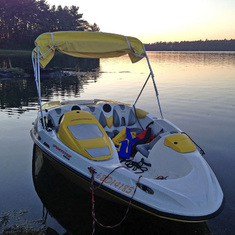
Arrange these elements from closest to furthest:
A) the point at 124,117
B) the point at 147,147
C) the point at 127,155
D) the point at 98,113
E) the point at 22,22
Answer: the point at 147,147 < the point at 127,155 < the point at 98,113 < the point at 124,117 < the point at 22,22

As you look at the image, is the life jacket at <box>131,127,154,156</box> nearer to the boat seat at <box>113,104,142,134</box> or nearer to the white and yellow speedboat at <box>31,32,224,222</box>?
the white and yellow speedboat at <box>31,32,224,222</box>

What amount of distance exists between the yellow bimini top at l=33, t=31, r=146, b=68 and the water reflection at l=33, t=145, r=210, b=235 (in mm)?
3156

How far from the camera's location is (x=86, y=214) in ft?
13.8

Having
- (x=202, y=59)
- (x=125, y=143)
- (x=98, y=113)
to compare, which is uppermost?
(x=202, y=59)

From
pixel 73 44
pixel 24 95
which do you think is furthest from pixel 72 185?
pixel 24 95

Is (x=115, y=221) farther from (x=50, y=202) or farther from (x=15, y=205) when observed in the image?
(x=15, y=205)

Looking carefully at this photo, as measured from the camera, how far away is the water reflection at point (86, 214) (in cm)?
383

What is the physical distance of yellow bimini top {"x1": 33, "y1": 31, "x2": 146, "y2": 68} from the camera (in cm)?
576

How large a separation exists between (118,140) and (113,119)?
1307mm

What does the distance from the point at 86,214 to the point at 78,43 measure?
13.3 feet

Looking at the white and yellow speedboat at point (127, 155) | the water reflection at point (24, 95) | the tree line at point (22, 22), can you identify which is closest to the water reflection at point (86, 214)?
the white and yellow speedboat at point (127, 155)

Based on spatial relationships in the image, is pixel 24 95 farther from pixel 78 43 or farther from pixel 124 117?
pixel 78 43

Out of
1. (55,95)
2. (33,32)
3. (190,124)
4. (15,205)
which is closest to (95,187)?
(15,205)

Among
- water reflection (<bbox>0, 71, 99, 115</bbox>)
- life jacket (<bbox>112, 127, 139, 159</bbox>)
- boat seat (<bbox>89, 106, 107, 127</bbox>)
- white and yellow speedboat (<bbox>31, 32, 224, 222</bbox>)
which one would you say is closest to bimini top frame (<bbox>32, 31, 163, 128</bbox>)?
white and yellow speedboat (<bbox>31, 32, 224, 222</bbox>)
